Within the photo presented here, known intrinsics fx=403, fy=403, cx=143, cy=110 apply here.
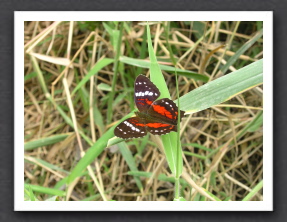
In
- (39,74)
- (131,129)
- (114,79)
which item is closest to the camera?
(131,129)

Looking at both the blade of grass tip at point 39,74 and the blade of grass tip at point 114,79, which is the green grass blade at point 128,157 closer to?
the blade of grass tip at point 114,79

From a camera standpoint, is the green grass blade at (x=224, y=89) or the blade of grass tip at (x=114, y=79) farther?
the blade of grass tip at (x=114, y=79)

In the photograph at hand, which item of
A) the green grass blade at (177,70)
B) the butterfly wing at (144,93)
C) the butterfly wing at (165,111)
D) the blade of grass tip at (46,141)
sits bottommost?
the blade of grass tip at (46,141)

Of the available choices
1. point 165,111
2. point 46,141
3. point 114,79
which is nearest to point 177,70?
point 114,79

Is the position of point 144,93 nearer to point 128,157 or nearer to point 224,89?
point 224,89

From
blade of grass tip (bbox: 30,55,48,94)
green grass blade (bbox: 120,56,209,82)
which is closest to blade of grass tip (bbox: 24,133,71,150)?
blade of grass tip (bbox: 30,55,48,94)

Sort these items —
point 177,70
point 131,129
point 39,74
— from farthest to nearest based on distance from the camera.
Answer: point 39,74 → point 177,70 → point 131,129

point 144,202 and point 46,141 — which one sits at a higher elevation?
point 46,141

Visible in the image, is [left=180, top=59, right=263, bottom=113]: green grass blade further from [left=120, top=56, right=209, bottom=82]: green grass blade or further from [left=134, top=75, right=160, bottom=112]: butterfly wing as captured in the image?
[left=120, top=56, right=209, bottom=82]: green grass blade

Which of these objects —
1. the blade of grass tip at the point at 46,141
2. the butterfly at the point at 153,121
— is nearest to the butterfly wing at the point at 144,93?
the butterfly at the point at 153,121

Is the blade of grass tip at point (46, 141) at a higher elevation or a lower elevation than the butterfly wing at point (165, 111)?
lower
